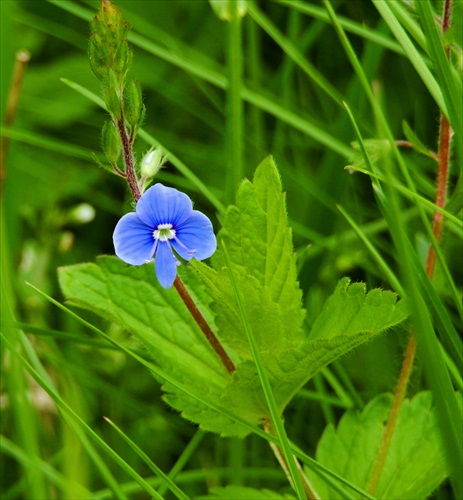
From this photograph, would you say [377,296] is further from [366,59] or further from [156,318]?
[366,59]

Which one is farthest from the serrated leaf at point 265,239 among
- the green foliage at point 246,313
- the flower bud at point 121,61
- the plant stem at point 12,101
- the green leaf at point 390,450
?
the plant stem at point 12,101

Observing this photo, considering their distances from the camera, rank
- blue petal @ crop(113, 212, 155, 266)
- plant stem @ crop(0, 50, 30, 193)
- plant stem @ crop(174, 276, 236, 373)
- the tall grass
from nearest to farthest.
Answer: blue petal @ crop(113, 212, 155, 266) → plant stem @ crop(174, 276, 236, 373) → the tall grass → plant stem @ crop(0, 50, 30, 193)

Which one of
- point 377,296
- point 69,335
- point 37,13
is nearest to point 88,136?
point 37,13

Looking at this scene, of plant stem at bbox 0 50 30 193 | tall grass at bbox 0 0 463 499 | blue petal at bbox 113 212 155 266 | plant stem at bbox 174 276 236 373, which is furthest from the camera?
plant stem at bbox 0 50 30 193

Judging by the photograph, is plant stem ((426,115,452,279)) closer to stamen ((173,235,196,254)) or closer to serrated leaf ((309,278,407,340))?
serrated leaf ((309,278,407,340))

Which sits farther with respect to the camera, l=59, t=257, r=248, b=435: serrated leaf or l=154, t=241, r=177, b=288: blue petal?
l=59, t=257, r=248, b=435: serrated leaf

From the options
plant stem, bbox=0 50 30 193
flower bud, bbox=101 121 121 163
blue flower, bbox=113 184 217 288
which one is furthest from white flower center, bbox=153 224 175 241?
plant stem, bbox=0 50 30 193

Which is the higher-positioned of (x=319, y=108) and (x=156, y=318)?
(x=319, y=108)
